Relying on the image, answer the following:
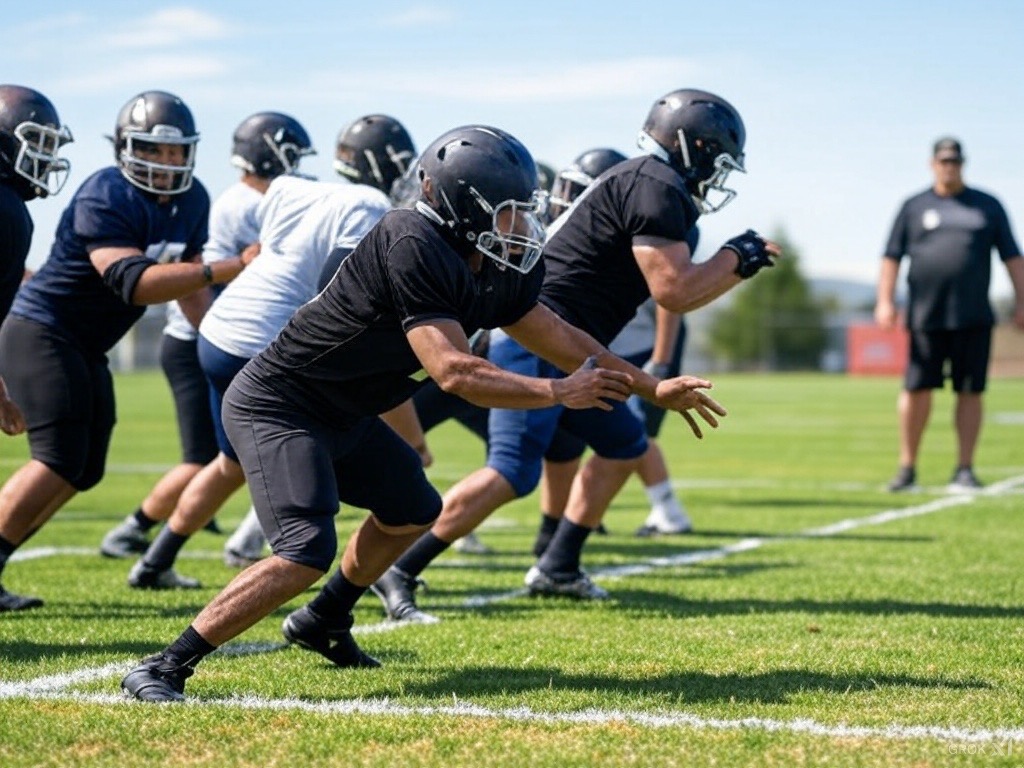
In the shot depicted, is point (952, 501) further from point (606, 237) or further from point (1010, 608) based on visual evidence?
point (606, 237)

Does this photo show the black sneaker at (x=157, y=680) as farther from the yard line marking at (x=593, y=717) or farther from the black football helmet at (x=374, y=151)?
the black football helmet at (x=374, y=151)

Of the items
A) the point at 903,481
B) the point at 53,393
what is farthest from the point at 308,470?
the point at 903,481

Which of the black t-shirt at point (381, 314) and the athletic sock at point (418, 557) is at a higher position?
the black t-shirt at point (381, 314)

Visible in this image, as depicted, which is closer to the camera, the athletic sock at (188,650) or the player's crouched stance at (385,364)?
the player's crouched stance at (385,364)

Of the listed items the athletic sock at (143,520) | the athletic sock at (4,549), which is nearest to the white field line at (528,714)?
the athletic sock at (4,549)

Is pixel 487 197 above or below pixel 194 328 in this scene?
above

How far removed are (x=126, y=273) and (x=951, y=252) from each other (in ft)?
25.4

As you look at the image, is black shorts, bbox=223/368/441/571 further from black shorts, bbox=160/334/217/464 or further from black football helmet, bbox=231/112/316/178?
black football helmet, bbox=231/112/316/178

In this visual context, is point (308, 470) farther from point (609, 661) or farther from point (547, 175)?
point (547, 175)

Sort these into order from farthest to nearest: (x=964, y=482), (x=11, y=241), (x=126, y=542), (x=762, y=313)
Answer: (x=762, y=313), (x=964, y=482), (x=126, y=542), (x=11, y=241)

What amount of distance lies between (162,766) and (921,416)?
358 inches

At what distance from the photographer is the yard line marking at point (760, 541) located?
7.25 metres

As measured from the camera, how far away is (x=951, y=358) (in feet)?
40.0

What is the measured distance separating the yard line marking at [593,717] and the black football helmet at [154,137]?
259cm
